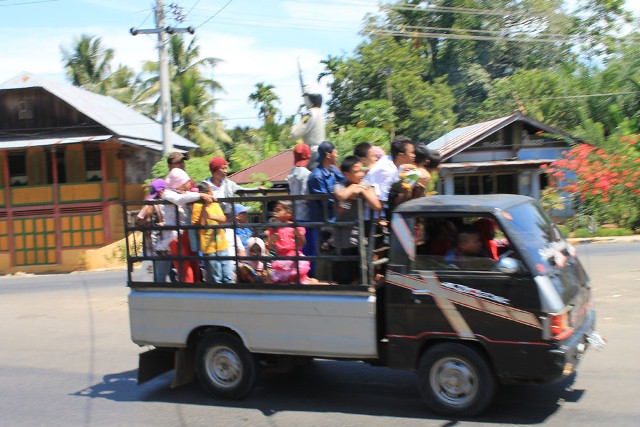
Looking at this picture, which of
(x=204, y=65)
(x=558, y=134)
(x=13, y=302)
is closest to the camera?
(x=13, y=302)

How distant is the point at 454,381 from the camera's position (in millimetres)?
5430

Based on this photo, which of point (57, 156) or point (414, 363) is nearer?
point (414, 363)

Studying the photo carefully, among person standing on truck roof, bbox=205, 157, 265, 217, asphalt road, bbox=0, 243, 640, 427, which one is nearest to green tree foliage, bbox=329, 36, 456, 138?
asphalt road, bbox=0, 243, 640, 427

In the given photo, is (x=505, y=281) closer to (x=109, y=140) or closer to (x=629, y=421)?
(x=629, y=421)

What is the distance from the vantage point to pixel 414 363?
18.2 feet

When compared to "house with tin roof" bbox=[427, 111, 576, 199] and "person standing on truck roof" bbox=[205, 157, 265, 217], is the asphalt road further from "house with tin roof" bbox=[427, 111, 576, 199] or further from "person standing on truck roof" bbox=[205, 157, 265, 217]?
"house with tin roof" bbox=[427, 111, 576, 199]

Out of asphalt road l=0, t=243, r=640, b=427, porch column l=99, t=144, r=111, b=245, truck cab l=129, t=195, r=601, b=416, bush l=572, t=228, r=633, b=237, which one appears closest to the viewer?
truck cab l=129, t=195, r=601, b=416

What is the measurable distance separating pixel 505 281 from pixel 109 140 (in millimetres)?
21642

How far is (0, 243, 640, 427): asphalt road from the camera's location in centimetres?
559

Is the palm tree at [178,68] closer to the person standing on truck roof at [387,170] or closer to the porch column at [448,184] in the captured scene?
the porch column at [448,184]

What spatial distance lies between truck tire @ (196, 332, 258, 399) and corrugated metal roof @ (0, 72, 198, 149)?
19699 mm

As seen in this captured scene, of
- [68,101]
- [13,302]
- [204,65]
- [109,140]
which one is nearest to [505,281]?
[13,302]

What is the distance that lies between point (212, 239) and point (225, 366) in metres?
1.23

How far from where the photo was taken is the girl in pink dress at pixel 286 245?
6.05m
